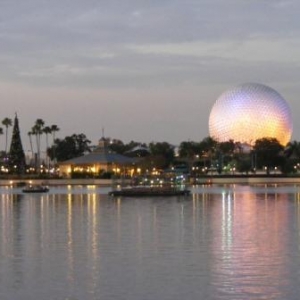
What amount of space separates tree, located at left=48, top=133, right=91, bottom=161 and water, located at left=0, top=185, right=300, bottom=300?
132568mm

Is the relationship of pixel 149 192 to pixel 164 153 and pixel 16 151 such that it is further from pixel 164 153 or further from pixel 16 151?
pixel 164 153

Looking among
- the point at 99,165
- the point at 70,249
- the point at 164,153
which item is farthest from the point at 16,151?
the point at 70,249

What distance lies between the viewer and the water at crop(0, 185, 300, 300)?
26562 millimetres

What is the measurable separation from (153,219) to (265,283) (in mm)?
27680

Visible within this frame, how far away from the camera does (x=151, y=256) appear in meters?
34.0

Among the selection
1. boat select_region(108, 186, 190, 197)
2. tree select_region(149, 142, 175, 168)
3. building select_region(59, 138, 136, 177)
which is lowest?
boat select_region(108, 186, 190, 197)

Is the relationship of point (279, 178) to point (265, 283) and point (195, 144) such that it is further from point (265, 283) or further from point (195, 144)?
point (265, 283)

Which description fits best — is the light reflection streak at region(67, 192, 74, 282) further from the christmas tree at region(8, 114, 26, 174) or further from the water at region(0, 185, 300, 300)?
the christmas tree at region(8, 114, 26, 174)

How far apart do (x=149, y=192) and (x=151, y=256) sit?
209ft

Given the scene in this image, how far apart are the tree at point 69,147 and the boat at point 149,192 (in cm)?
8875

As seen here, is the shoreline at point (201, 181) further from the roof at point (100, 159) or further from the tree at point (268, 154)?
the roof at point (100, 159)

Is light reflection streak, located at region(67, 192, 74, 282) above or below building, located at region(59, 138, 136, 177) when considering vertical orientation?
below

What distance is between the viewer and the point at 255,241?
1544 inches

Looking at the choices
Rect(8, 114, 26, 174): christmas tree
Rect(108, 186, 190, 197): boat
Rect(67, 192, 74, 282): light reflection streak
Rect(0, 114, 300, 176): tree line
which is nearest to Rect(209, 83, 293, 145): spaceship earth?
→ Rect(0, 114, 300, 176): tree line
